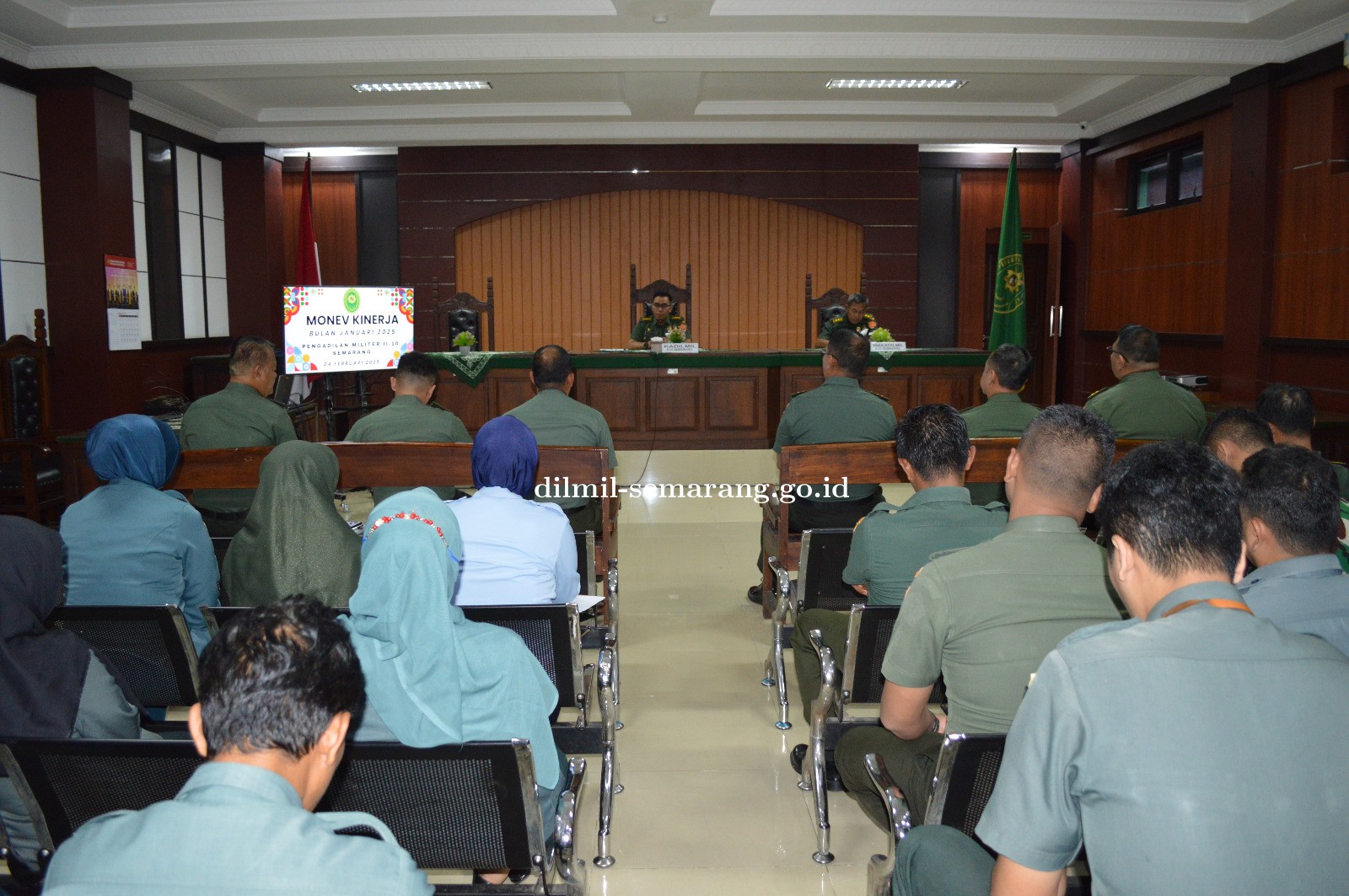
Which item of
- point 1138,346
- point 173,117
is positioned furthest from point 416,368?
point 173,117

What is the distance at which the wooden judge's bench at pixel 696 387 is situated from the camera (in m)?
8.10

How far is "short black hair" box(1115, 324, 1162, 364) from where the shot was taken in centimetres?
452

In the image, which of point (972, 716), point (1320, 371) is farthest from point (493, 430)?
point (1320, 371)

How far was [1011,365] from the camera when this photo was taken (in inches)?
173

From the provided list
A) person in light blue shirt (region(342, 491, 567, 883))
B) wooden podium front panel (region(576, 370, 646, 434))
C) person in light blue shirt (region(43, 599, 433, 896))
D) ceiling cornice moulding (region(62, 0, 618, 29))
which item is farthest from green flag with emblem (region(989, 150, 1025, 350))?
person in light blue shirt (region(43, 599, 433, 896))

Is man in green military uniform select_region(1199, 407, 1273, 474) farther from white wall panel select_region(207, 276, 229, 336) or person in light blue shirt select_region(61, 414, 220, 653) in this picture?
white wall panel select_region(207, 276, 229, 336)

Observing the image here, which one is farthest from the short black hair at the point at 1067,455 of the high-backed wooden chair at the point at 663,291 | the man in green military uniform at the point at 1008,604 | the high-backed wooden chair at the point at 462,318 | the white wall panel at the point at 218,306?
the white wall panel at the point at 218,306

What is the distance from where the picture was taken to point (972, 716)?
5.83 ft

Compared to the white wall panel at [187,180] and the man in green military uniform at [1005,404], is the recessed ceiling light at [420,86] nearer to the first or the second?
the white wall panel at [187,180]

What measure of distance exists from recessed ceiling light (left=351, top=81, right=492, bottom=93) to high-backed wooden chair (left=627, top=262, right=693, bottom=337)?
277cm

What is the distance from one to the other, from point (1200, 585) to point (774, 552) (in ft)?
10.5

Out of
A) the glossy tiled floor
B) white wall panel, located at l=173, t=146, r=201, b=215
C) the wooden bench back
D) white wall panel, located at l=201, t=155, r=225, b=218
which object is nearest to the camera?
the glossy tiled floor

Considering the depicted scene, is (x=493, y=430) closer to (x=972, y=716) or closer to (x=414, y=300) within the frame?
(x=972, y=716)

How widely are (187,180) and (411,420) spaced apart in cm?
670
